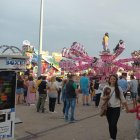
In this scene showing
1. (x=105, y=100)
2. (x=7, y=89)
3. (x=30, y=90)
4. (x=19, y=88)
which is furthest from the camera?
(x=19, y=88)

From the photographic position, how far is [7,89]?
811 centimetres

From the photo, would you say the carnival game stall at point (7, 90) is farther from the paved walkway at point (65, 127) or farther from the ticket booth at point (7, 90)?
the paved walkway at point (65, 127)

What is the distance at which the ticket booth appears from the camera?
802 centimetres

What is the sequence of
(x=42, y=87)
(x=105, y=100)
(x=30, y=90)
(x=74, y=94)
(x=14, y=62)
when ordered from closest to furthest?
1. (x=14, y=62)
2. (x=105, y=100)
3. (x=74, y=94)
4. (x=42, y=87)
5. (x=30, y=90)

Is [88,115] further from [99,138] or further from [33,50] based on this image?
[33,50]

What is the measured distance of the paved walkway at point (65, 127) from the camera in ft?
33.5

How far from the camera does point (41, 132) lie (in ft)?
35.9

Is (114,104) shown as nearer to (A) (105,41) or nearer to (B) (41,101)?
(B) (41,101)

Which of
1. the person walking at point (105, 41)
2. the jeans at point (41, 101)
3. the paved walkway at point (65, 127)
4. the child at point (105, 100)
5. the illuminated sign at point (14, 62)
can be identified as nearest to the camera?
the illuminated sign at point (14, 62)

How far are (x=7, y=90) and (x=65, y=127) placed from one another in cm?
424

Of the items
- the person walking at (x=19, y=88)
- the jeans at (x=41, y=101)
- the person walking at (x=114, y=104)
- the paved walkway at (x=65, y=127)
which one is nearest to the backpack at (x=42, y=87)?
the jeans at (x=41, y=101)

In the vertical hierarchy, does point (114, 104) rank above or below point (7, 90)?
below

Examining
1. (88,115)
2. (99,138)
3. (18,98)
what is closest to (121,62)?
(18,98)

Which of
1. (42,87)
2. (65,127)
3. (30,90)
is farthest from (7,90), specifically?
(30,90)
